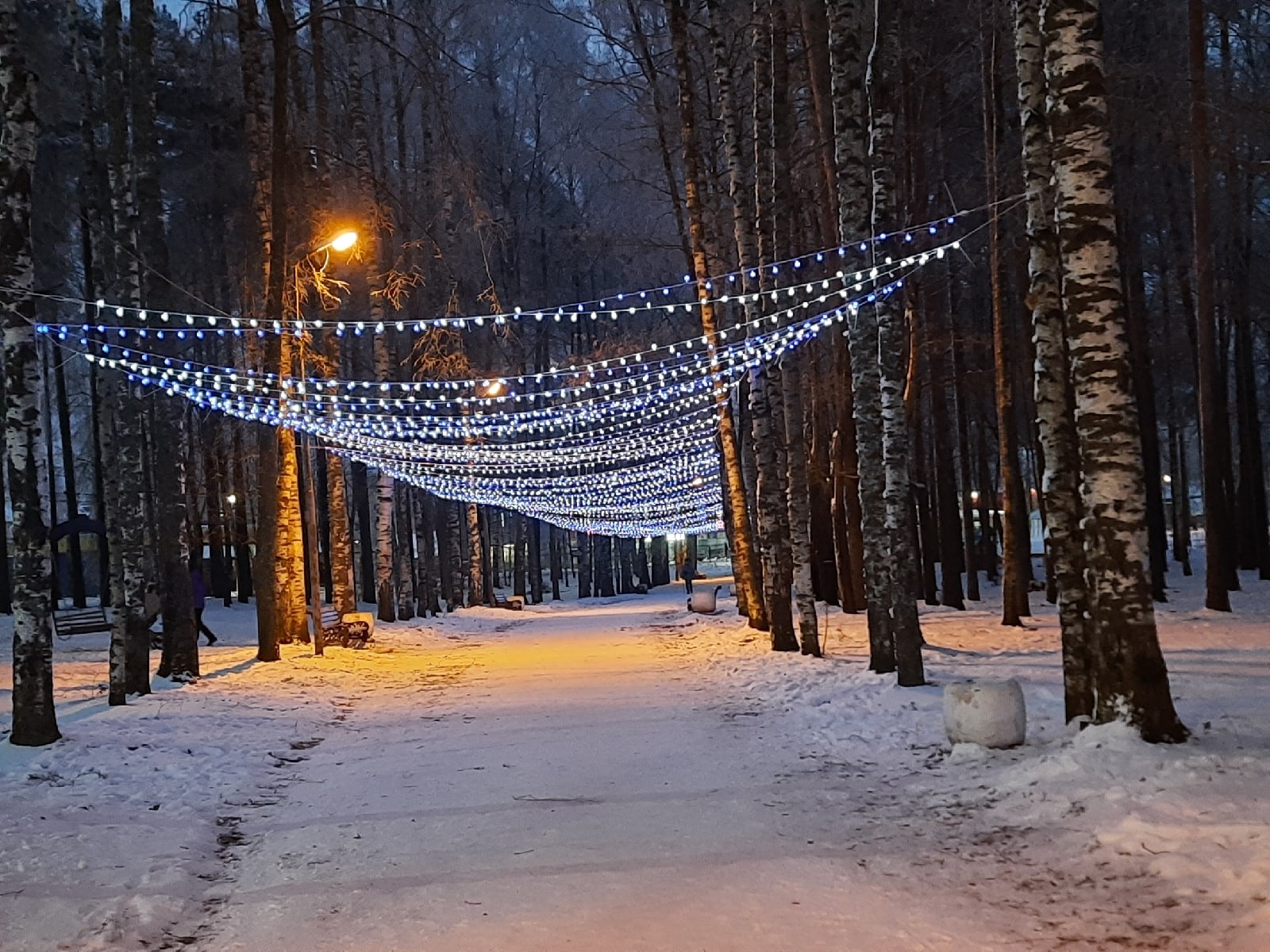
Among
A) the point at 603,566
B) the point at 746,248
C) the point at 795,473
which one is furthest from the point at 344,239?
the point at 603,566

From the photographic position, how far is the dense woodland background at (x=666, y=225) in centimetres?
1323

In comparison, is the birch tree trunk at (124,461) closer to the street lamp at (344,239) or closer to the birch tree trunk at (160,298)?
the birch tree trunk at (160,298)

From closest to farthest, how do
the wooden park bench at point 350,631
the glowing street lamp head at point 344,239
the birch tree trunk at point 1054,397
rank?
1. the birch tree trunk at point 1054,397
2. the glowing street lamp head at point 344,239
3. the wooden park bench at point 350,631

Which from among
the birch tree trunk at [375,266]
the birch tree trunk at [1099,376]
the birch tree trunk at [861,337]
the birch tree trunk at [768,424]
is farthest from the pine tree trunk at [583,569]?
the birch tree trunk at [1099,376]

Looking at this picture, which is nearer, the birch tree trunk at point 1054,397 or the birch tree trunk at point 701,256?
the birch tree trunk at point 1054,397

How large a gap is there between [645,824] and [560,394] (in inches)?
894

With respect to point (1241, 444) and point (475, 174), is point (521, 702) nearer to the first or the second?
point (475, 174)

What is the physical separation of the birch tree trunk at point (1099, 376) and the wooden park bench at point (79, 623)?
21.7m

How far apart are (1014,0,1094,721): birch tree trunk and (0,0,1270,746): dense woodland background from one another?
0.51m

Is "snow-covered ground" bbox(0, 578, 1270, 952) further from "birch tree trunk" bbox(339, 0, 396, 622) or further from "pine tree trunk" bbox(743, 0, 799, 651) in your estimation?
"birch tree trunk" bbox(339, 0, 396, 622)

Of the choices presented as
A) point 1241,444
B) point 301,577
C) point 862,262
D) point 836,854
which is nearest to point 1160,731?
point 836,854

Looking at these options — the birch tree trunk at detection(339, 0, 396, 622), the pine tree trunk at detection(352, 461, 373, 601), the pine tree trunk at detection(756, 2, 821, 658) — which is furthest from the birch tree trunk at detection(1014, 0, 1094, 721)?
the pine tree trunk at detection(352, 461, 373, 601)

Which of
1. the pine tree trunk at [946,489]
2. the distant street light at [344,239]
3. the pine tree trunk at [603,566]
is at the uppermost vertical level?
the distant street light at [344,239]

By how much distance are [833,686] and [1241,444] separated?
Result: 16.8 m
